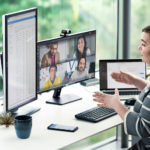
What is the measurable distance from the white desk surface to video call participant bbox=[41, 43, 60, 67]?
0.27 m

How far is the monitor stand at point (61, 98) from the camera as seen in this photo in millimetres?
2882

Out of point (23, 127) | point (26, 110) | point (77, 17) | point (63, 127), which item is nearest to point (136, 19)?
point (77, 17)

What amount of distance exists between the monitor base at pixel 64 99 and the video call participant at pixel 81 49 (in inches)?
10.2

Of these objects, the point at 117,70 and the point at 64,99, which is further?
the point at 117,70

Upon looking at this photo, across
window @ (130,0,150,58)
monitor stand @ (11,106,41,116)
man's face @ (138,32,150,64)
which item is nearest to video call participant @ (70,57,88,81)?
monitor stand @ (11,106,41,116)

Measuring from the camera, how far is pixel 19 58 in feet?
8.25

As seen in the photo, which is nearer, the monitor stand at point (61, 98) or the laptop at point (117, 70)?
the monitor stand at point (61, 98)

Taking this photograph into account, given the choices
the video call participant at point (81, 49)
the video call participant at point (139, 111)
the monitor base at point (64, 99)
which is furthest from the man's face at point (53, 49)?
the video call participant at point (139, 111)

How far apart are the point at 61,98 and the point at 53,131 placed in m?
0.55

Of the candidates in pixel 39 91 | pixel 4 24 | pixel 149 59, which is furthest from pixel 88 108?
pixel 4 24

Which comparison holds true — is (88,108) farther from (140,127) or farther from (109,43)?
(109,43)

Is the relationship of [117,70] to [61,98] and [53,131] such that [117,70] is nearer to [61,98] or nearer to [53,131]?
[61,98]

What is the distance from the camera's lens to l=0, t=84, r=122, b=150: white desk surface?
2254mm

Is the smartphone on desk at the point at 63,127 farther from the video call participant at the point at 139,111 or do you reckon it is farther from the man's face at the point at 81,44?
the man's face at the point at 81,44
